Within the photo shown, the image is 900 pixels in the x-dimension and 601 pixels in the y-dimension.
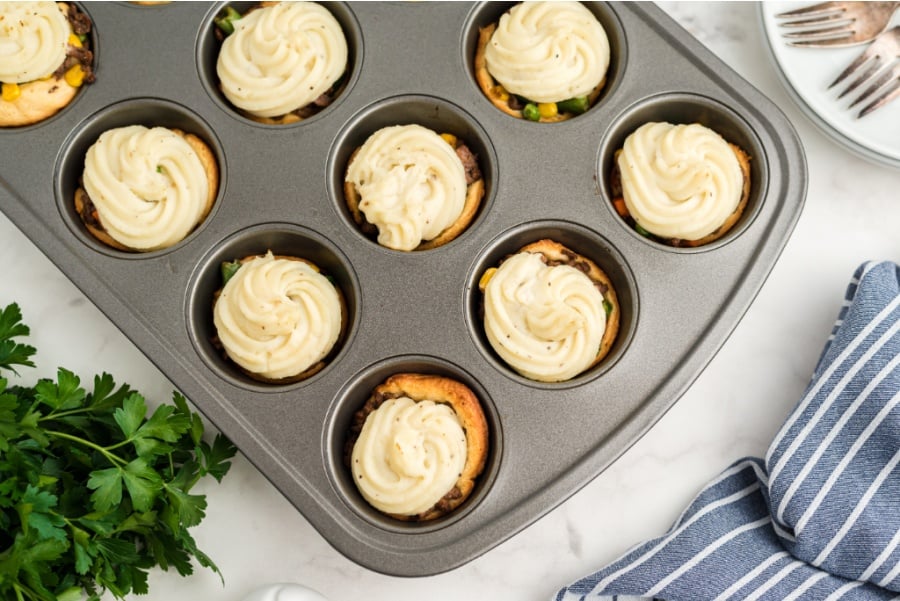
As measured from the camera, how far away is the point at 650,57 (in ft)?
9.62

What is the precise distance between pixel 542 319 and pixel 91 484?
1.42 metres

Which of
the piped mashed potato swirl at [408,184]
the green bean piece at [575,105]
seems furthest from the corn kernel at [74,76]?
the green bean piece at [575,105]

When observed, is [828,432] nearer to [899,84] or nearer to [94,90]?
[899,84]

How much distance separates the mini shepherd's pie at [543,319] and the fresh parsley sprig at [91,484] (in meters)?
0.95

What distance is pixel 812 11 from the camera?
10.3 feet

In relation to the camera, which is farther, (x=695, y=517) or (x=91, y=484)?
(x=695, y=517)

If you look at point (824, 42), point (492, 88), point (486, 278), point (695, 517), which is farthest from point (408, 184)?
point (824, 42)

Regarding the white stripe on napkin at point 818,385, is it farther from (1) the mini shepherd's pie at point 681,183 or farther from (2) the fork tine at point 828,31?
(2) the fork tine at point 828,31

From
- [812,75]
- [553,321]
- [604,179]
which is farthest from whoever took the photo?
[812,75]

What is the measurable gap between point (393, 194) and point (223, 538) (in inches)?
51.5

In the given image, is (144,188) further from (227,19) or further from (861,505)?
(861,505)

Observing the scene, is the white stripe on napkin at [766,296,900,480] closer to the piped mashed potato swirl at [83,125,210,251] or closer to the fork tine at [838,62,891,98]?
the fork tine at [838,62,891,98]

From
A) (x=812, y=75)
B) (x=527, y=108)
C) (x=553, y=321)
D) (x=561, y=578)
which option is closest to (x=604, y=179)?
(x=527, y=108)

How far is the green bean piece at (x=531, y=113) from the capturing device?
297cm
